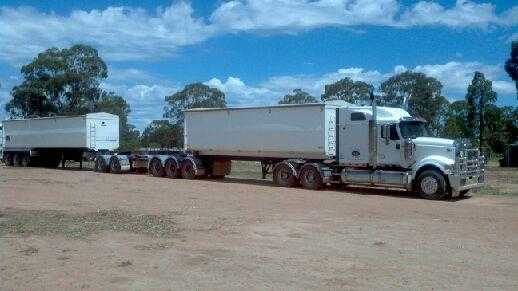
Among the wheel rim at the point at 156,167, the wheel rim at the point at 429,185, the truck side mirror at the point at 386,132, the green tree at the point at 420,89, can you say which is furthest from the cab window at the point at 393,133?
the green tree at the point at 420,89

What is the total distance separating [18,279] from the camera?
7.78 metres

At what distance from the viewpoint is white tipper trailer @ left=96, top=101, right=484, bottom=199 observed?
19250 millimetres

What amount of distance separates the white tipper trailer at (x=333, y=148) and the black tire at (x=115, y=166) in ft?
17.0

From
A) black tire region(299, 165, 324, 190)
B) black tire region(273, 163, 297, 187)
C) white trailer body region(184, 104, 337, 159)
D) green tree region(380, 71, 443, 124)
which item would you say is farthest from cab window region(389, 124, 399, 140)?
green tree region(380, 71, 443, 124)

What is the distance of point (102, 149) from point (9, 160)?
1049cm

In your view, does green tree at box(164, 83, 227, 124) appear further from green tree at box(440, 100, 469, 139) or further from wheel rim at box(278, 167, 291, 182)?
wheel rim at box(278, 167, 291, 182)

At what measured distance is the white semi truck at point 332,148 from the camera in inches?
758

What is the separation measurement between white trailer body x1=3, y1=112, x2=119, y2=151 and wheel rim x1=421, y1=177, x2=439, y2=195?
68.7 ft

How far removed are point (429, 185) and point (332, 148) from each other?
413 centimetres

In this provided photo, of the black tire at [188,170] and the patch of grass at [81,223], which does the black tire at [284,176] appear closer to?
the black tire at [188,170]

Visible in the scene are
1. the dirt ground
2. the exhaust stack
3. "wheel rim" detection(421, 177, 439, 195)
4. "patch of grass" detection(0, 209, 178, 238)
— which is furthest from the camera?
the exhaust stack

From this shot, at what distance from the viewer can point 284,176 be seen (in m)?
23.2

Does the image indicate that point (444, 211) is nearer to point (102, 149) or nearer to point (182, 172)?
point (182, 172)

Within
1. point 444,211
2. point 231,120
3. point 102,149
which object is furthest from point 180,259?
point 102,149
